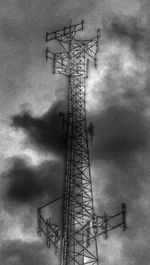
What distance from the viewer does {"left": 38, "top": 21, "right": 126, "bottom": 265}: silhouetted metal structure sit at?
126 ft

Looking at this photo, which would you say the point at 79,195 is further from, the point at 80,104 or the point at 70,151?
the point at 80,104

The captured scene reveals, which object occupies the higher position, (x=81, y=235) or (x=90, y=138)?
(x=90, y=138)

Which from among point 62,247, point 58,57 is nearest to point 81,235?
point 62,247

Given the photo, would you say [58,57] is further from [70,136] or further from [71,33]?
[70,136]

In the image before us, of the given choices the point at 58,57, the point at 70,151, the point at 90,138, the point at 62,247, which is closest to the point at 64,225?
the point at 62,247

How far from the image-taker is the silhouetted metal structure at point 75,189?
38.4 meters

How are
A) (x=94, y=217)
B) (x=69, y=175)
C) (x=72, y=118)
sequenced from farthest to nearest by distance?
(x=72, y=118) < (x=69, y=175) < (x=94, y=217)

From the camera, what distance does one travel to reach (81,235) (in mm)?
40031

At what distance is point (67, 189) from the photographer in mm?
40688

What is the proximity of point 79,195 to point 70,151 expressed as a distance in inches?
188

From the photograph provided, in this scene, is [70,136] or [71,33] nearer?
[70,136]

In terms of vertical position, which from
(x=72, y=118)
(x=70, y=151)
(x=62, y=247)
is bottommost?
(x=62, y=247)

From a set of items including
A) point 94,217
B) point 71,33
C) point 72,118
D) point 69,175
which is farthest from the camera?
point 71,33

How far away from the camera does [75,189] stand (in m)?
41.4
